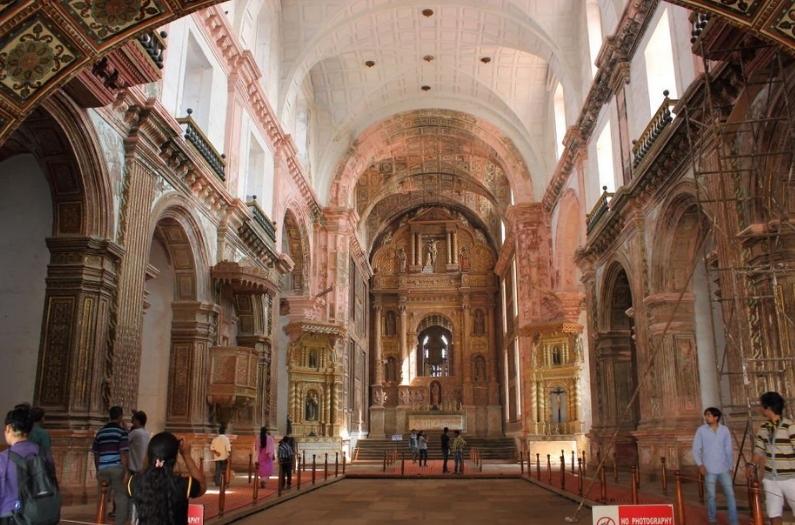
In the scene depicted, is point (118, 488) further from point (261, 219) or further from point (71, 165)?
point (261, 219)

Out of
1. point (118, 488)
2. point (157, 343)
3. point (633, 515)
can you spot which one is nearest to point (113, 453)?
point (118, 488)

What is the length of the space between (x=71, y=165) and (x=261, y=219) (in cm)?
901

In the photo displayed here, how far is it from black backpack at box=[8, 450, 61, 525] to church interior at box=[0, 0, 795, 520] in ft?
12.8

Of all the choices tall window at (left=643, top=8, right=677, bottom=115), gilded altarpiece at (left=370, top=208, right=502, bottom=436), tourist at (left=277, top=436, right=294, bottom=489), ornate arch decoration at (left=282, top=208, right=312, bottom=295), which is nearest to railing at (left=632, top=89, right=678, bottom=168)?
tall window at (left=643, top=8, right=677, bottom=115)

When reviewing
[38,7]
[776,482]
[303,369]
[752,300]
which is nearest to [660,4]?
[752,300]

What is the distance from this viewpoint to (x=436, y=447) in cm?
3259

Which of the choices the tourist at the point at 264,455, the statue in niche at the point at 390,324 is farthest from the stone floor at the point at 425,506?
the statue in niche at the point at 390,324

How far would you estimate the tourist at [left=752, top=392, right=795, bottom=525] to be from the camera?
6.62 metres

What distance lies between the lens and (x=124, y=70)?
10484mm

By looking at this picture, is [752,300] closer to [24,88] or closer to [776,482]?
[776,482]

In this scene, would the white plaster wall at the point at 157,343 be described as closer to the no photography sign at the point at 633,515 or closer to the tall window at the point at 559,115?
the no photography sign at the point at 633,515

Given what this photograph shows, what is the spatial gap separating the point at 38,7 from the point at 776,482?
803cm

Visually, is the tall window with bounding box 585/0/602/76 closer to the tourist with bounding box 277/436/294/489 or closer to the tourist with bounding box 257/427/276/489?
the tourist with bounding box 277/436/294/489

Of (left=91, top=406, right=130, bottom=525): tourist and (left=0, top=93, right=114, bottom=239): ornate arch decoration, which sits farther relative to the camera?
(left=0, top=93, right=114, bottom=239): ornate arch decoration
